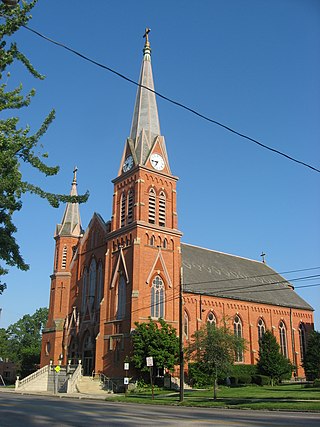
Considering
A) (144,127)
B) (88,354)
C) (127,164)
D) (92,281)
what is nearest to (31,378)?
(88,354)

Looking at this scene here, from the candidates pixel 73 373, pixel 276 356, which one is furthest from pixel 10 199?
pixel 276 356

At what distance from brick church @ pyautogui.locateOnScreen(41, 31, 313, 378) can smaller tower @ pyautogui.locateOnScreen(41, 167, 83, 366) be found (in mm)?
117

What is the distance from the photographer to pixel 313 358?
46.1m

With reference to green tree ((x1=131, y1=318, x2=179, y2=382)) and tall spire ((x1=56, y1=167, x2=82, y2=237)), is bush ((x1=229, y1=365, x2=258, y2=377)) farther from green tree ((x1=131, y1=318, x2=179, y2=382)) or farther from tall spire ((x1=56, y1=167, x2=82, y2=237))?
tall spire ((x1=56, y1=167, x2=82, y2=237))

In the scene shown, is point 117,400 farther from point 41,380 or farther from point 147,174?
point 147,174

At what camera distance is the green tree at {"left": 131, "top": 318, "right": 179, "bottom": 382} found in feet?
125

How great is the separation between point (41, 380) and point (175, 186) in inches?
960

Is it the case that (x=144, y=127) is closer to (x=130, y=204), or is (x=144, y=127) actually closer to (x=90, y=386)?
(x=130, y=204)

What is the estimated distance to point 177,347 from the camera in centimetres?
3981

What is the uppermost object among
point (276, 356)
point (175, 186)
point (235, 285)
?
point (175, 186)

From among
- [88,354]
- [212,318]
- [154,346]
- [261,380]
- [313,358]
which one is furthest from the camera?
[212,318]

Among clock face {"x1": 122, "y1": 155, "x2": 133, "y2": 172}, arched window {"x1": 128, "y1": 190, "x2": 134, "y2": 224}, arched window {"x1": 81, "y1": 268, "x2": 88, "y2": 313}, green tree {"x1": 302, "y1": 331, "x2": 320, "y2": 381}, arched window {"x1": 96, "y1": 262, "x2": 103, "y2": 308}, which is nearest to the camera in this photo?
green tree {"x1": 302, "y1": 331, "x2": 320, "y2": 381}

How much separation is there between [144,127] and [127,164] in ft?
15.7

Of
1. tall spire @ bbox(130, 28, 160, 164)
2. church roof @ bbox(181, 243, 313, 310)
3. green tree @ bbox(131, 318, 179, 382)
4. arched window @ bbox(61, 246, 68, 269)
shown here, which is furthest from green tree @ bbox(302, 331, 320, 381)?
arched window @ bbox(61, 246, 68, 269)
